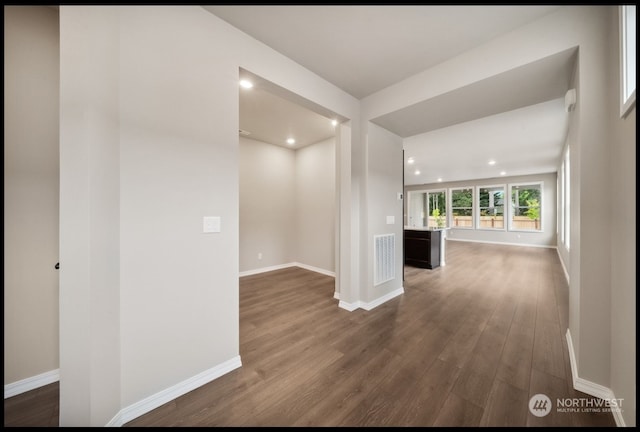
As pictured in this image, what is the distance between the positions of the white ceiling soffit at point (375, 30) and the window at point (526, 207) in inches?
362

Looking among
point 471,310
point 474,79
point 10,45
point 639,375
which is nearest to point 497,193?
point 471,310

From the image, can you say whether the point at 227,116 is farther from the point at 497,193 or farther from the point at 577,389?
the point at 497,193

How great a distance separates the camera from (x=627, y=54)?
1.25 metres

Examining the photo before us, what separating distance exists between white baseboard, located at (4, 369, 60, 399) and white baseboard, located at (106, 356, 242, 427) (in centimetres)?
85

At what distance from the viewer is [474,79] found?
2.02m

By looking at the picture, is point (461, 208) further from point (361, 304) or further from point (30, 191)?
point (30, 191)

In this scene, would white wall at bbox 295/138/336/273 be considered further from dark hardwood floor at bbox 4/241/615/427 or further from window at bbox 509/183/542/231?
window at bbox 509/183/542/231

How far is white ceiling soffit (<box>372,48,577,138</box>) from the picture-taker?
184cm

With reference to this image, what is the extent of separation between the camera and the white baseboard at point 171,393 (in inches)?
51.7

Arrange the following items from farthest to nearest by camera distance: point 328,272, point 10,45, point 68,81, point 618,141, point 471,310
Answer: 1. point 328,272
2. point 471,310
3. point 10,45
4. point 618,141
5. point 68,81

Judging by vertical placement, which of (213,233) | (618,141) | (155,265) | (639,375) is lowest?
(639,375)

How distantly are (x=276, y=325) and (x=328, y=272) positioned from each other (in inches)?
87.2

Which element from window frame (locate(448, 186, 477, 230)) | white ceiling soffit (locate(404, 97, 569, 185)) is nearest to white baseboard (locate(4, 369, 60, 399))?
white ceiling soffit (locate(404, 97, 569, 185))

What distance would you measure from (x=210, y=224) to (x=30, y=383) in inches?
65.4
